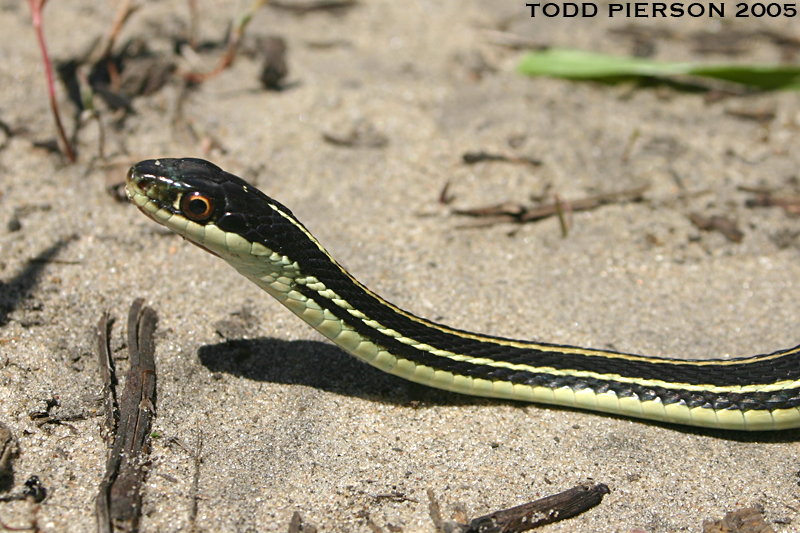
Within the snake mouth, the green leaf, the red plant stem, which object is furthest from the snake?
the green leaf

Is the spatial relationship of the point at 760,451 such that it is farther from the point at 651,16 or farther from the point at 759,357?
the point at 651,16

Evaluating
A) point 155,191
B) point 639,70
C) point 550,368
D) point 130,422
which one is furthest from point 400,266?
point 639,70

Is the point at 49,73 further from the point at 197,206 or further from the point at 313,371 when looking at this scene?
the point at 313,371

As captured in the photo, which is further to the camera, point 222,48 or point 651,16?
point 651,16

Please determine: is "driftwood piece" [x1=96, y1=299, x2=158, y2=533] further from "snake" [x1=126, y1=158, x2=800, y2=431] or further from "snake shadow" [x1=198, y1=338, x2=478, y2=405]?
"snake" [x1=126, y1=158, x2=800, y2=431]

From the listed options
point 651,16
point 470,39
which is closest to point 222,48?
point 470,39

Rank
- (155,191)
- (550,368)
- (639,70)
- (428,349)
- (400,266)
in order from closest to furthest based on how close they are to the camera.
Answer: (155,191), (428,349), (550,368), (400,266), (639,70)
